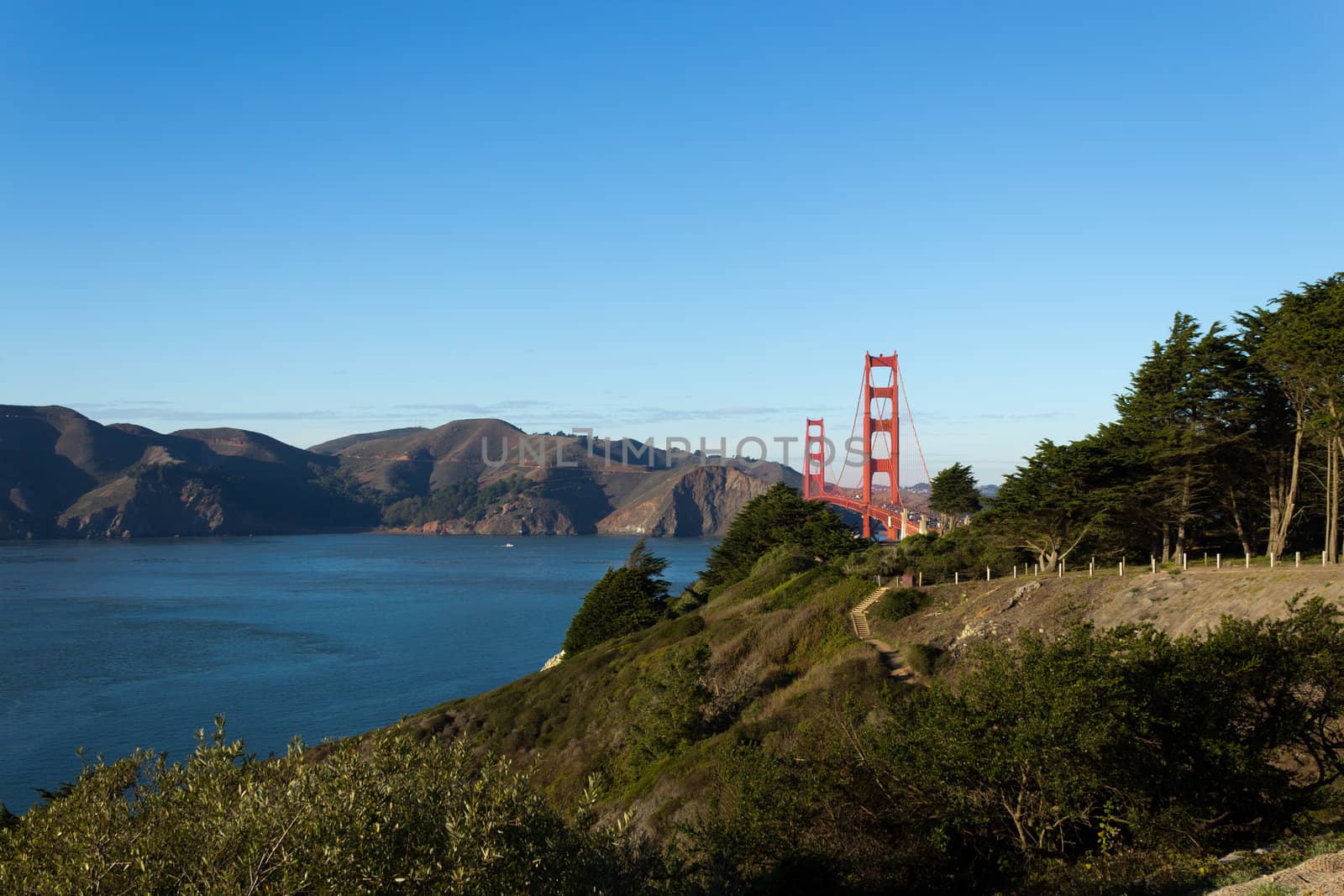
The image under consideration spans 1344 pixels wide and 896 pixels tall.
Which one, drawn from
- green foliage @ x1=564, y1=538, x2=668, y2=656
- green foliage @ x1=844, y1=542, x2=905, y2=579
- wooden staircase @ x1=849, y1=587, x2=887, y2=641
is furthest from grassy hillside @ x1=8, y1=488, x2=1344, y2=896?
green foliage @ x1=564, y1=538, x2=668, y2=656

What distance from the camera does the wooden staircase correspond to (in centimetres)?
2721

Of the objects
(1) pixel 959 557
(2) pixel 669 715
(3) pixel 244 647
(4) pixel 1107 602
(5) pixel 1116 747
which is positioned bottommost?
(3) pixel 244 647

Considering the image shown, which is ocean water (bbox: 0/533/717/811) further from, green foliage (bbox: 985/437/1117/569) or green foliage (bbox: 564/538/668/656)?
green foliage (bbox: 985/437/1117/569)

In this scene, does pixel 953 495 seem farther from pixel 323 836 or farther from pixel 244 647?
pixel 323 836

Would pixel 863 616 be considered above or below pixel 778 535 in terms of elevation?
below

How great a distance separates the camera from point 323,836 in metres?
7.24

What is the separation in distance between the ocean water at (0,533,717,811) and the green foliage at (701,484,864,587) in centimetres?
1219

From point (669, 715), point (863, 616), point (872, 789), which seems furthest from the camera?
point (863, 616)

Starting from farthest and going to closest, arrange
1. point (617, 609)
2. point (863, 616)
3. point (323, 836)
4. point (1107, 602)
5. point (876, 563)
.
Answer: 1. point (617, 609)
2. point (876, 563)
3. point (863, 616)
4. point (1107, 602)
5. point (323, 836)

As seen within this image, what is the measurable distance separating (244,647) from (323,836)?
5848cm

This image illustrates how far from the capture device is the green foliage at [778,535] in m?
46.8

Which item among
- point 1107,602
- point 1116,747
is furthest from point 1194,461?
point 1116,747

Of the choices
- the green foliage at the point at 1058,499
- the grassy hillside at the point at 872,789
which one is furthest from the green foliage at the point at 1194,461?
the grassy hillside at the point at 872,789

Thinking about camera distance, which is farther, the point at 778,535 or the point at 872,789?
the point at 778,535
